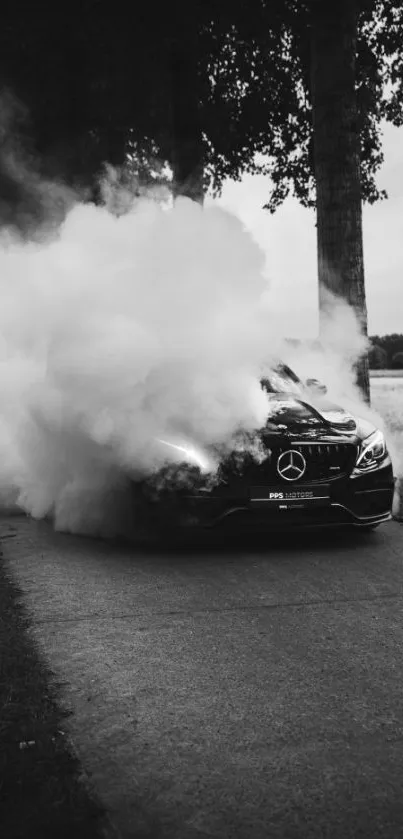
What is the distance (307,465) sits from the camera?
5996mm

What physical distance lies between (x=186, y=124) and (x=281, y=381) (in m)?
7.33

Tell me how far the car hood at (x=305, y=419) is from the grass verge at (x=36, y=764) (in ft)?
9.38

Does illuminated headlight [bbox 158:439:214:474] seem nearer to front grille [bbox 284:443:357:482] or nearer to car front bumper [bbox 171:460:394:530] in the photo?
car front bumper [bbox 171:460:394:530]

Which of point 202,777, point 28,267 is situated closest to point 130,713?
point 202,777

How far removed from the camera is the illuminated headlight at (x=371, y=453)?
617cm

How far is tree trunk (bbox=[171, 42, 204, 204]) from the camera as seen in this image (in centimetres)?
1296

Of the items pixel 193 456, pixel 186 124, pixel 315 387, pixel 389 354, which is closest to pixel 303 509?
pixel 193 456

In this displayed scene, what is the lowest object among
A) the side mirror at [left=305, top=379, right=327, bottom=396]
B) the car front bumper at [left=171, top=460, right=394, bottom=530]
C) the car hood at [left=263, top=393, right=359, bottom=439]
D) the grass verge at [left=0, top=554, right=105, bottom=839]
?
the grass verge at [left=0, top=554, right=105, bottom=839]

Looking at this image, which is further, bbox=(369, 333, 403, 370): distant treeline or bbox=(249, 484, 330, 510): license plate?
bbox=(369, 333, 403, 370): distant treeline

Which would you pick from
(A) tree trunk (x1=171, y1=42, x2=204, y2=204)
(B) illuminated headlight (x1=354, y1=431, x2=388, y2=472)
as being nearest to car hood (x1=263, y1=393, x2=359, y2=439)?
(B) illuminated headlight (x1=354, y1=431, x2=388, y2=472)

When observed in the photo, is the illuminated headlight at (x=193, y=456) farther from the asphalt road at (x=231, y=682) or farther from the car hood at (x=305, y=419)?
the asphalt road at (x=231, y=682)

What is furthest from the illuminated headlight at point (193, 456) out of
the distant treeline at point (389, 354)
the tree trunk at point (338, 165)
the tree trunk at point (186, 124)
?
the distant treeline at point (389, 354)

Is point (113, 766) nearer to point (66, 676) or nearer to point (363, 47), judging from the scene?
point (66, 676)

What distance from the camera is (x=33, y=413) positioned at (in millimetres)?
6840
